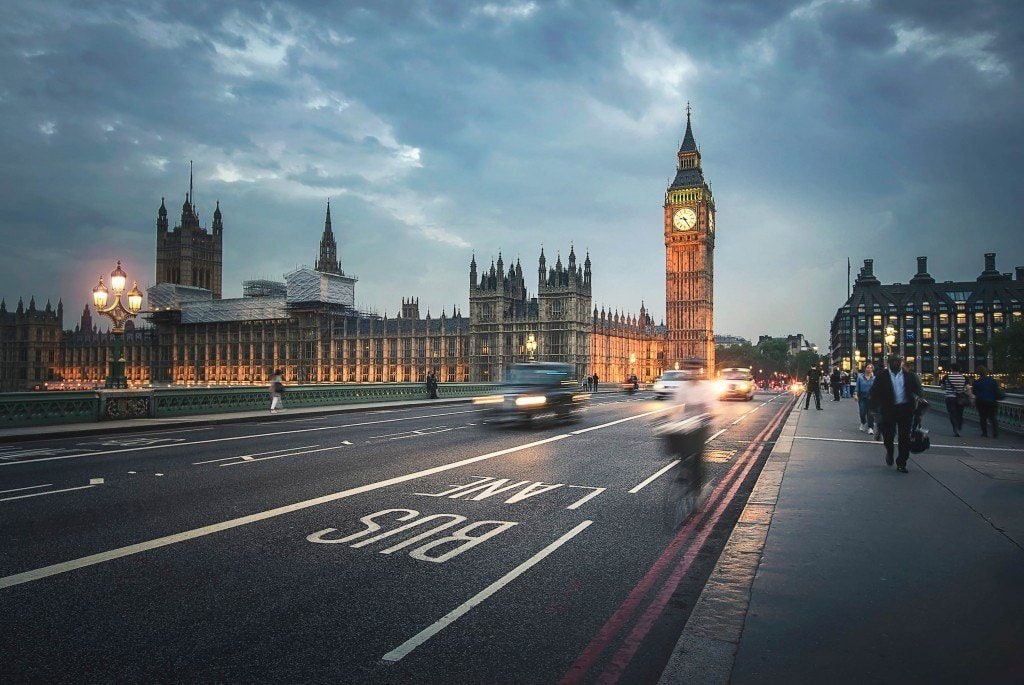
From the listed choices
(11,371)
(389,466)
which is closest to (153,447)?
(389,466)

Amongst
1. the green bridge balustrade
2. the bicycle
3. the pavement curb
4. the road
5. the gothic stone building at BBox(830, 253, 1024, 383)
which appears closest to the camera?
the pavement curb

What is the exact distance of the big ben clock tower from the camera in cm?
12288

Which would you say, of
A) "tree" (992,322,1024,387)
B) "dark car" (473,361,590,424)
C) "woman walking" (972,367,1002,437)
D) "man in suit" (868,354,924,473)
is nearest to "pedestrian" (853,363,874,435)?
"woman walking" (972,367,1002,437)

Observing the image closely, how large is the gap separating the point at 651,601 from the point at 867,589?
1.75m

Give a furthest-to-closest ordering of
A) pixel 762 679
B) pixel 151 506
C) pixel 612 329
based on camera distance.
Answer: pixel 612 329 < pixel 151 506 < pixel 762 679

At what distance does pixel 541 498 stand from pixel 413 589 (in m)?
4.20

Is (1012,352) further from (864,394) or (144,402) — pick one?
(144,402)

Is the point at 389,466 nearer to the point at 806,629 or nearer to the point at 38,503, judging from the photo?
the point at 38,503

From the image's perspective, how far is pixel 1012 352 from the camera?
97875 mm

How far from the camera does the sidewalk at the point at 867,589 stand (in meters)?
4.07

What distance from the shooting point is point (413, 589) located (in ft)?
18.7

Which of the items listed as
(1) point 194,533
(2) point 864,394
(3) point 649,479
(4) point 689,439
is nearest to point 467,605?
(1) point 194,533

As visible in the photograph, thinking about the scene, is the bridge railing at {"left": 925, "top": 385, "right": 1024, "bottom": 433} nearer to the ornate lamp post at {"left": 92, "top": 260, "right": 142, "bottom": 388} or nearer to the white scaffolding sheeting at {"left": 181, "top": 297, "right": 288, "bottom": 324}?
the ornate lamp post at {"left": 92, "top": 260, "right": 142, "bottom": 388}

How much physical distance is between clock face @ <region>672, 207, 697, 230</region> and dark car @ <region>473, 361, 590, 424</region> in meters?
108
